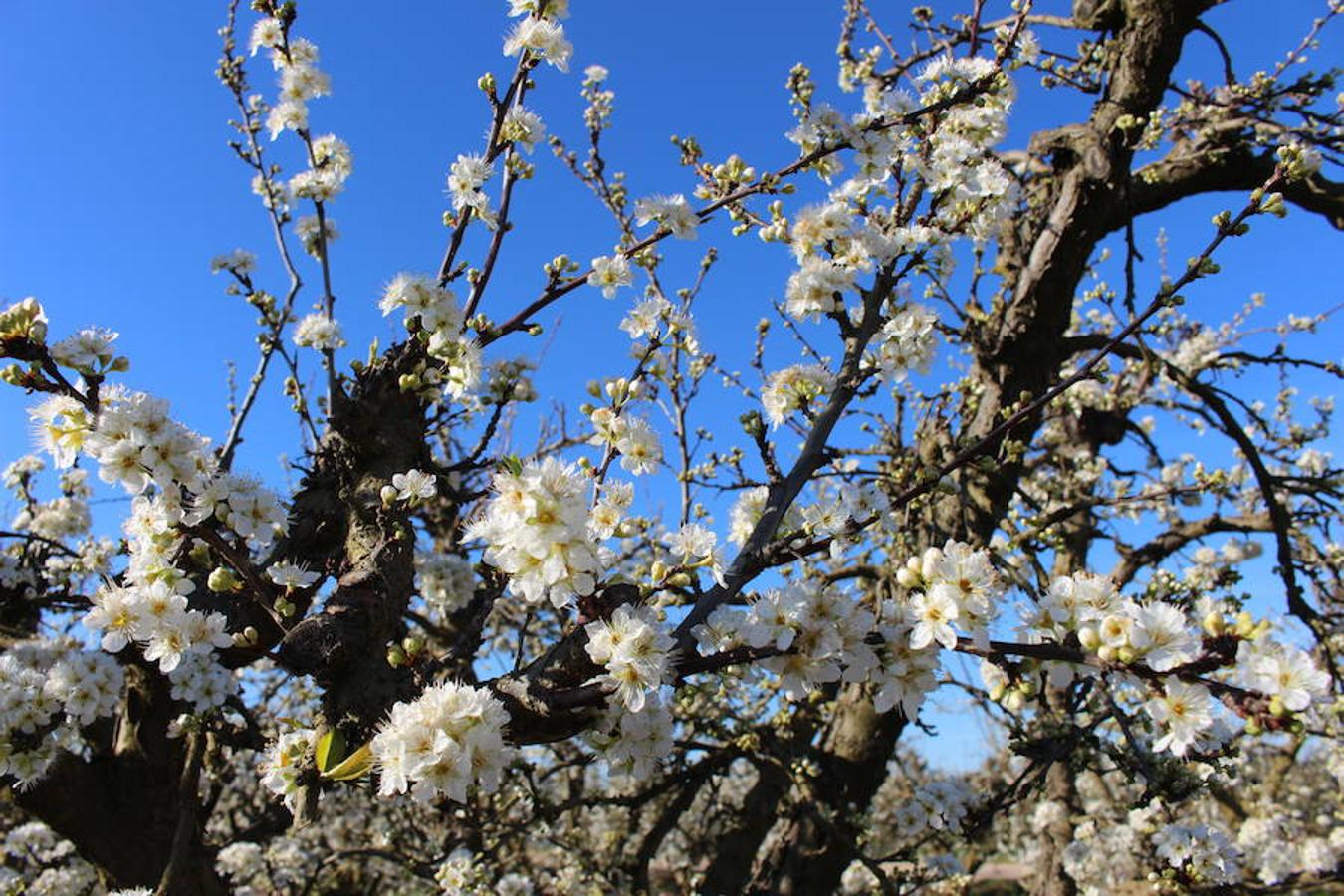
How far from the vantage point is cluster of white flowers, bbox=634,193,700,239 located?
2414 mm

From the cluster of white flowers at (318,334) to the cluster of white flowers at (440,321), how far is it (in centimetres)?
62

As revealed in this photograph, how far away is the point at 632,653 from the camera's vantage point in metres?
1.45

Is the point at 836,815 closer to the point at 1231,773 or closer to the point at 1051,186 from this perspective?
the point at 1231,773

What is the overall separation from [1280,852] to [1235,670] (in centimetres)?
704

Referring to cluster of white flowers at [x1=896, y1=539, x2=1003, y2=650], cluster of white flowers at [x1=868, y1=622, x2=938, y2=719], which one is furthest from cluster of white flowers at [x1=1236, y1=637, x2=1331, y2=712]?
cluster of white flowers at [x1=868, y1=622, x2=938, y2=719]

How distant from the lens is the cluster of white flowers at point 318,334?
2709mm

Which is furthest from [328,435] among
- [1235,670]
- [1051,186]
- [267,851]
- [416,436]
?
[267,851]

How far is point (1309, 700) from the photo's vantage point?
1.16 meters

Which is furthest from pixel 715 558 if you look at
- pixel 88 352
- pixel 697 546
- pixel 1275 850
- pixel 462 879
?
pixel 1275 850

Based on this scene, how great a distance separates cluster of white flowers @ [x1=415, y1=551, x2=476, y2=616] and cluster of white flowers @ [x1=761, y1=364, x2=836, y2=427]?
2.70 m

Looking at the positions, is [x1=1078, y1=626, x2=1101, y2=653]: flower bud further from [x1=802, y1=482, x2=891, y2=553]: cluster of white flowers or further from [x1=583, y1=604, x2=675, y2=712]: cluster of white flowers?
[x1=583, y1=604, x2=675, y2=712]: cluster of white flowers

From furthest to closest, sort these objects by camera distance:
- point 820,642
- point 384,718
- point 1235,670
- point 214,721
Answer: point 214,721 < point 384,718 < point 820,642 < point 1235,670

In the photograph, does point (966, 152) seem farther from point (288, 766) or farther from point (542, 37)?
point (288, 766)

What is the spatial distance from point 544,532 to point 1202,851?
2.75 m
